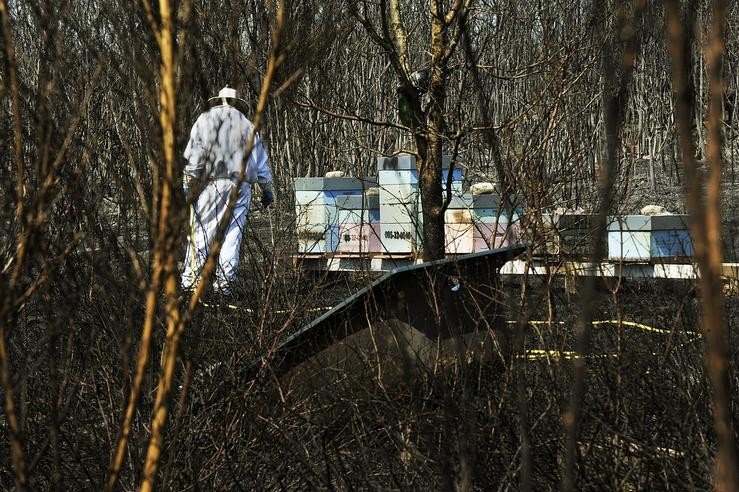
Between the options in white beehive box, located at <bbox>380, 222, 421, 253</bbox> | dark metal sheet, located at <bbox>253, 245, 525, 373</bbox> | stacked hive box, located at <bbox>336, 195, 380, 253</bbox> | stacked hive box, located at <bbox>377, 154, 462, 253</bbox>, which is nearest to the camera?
dark metal sheet, located at <bbox>253, 245, 525, 373</bbox>

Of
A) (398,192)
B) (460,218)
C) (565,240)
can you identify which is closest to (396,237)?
(398,192)

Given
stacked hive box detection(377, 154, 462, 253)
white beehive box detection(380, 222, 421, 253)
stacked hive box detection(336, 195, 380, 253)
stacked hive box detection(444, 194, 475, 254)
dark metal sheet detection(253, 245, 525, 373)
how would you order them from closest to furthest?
dark metal sheet detection(253, 245, 525, 373)
stacked hive box detection(444, 194, 475, 254)
stacked hive box detection(377, 154, 462, 253)
white beehive box detection(380, 222, 421, 253)
stacked hive box detection(336, 195, 380, 253)

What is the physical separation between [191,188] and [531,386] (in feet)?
4.82

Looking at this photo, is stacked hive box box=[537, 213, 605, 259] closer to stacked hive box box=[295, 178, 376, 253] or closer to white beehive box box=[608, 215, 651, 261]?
white beehive box box=[608, 215, 651, 261]

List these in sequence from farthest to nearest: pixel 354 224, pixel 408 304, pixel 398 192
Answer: pixel 354 224
pixel 398 192
pixel 408 304

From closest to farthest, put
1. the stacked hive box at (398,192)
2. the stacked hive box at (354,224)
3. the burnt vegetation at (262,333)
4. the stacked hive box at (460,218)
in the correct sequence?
the burnt vegetation at (262,333) < the stacked hive box at (460,218) < the stacked hive box at (398,192) < the stacked hive box at (354,224)

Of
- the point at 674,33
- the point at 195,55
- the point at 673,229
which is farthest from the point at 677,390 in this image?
the point at 673,229

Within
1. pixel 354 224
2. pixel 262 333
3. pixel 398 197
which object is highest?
pixel 398 197

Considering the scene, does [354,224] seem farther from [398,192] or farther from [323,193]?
[398,192]

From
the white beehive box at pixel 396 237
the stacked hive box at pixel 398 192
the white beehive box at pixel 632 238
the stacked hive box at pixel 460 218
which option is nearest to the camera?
the white beehive box at pixel 632 238

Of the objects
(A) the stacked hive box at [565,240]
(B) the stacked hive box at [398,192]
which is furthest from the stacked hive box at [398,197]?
(A) the stacked hive box at [565,240]

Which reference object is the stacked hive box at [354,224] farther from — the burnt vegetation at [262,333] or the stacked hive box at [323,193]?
the burnt vegetation at [262,333]

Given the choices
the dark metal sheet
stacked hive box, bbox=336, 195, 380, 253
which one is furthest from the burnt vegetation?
stacked hive box, bbox=336, 195, 380, 253

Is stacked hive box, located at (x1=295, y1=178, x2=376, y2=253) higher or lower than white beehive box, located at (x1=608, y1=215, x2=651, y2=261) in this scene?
higher
